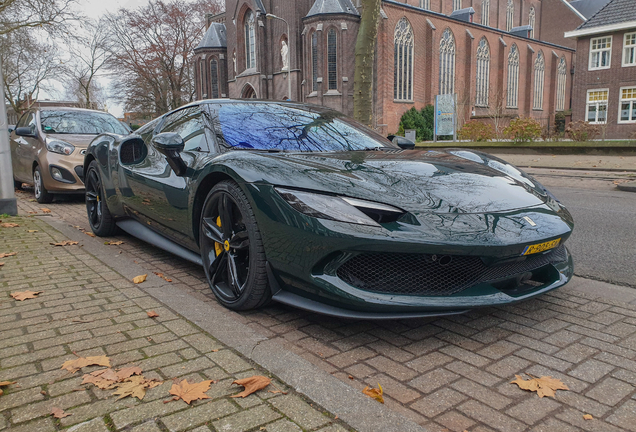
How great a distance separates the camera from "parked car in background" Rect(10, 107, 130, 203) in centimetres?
792

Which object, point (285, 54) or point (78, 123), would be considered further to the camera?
point (285, 54)

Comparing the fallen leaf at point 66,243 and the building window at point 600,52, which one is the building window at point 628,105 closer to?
the building window at point 600,52

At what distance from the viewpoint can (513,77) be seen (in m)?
49.0

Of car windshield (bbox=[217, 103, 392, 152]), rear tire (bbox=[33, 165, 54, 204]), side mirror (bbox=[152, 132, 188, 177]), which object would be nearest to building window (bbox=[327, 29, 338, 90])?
rear tire (bbox=[33, 165, 54, 204])

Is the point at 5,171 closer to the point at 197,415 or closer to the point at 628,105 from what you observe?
the point at 197,415

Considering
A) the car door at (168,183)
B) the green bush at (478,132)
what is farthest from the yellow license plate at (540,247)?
the green bush at (478,132)

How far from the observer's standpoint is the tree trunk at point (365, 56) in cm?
1168

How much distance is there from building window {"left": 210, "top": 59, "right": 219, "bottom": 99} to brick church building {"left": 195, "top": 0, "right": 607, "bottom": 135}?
84 millimetres

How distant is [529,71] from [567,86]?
346 inches

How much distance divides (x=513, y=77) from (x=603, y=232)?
47804 millimetres

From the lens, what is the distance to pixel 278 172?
2.87 meters

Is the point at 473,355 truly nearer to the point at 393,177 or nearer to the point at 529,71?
the point at 393,177

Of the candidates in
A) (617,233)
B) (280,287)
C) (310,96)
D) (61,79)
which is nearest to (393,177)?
(280,287)

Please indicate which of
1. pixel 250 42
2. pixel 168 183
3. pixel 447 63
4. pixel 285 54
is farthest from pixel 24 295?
pixel 447 63
